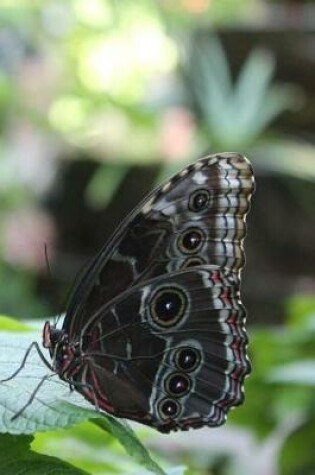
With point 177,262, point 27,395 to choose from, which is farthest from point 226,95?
point 27,395

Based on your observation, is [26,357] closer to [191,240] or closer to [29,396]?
[29,396]

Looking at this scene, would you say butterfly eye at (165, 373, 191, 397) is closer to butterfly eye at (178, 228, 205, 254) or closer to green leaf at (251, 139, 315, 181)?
butterfly eye at (178, 228, 205, 254)


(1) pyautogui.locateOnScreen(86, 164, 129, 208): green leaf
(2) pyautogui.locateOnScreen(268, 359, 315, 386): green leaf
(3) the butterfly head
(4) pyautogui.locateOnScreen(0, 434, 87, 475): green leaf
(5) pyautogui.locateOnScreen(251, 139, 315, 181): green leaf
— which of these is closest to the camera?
(4) pyautogui.locateOnScreen(0, 434, 87, 475): green leaf

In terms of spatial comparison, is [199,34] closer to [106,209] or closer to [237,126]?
[237,126]

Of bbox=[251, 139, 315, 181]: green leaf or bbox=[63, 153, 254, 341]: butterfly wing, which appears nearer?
bbox=[63, 153, 254, 341]: butterfly wing

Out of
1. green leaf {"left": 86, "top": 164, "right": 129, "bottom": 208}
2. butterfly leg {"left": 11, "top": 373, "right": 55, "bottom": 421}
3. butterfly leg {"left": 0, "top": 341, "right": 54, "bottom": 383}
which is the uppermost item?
green leaf {"left": 86, "top": 164, "right": 129, "bottom": 208}

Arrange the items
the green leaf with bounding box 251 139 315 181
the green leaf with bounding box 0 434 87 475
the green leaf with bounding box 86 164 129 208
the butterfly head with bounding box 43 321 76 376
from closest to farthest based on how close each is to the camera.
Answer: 1. the green leaf with bounding box 0 434 87 475
2. the butterfly head with bounding box 43 321 76 376
3. the green leaf with bounding box 251 139 315 181
4. the green leaf with bounding box 86 164 129 208

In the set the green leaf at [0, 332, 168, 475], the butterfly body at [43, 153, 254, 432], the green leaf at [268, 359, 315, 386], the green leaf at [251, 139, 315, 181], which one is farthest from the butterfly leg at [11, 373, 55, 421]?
the green leaf at [251, 139, 315, 181]
